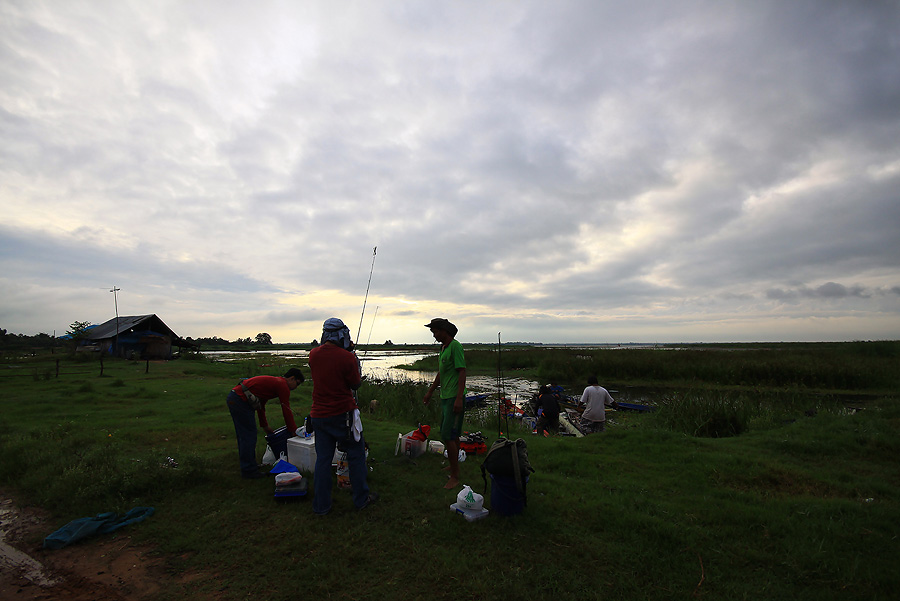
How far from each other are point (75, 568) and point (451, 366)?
4512mm

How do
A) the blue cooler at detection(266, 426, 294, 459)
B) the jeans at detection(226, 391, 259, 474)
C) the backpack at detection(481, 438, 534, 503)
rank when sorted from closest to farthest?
the backpack at detection(481, 438, 534, 503) < the jeans at detection(226, 391, 259, 474) < the blue cooler at detection(266, 426, 294, 459)

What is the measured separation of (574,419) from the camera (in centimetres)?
1243

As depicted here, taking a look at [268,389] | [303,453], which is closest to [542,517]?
[303,453]

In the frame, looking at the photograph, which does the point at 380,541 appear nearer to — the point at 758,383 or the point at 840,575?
the point at 840,575

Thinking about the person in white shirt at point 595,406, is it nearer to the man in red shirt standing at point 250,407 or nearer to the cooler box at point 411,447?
the cooler box at point 411,447

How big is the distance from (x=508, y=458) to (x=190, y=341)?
1696 inches

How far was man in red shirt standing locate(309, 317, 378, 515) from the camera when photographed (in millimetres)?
4957

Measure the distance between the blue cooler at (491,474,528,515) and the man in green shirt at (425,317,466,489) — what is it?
3.24 ft

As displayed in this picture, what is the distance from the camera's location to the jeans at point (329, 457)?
4949 millimetres

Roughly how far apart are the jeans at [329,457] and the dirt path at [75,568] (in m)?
1.64

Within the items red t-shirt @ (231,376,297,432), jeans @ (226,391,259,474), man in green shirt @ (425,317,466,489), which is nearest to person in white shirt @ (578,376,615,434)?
man in green shirt @ (425,317,466,489)

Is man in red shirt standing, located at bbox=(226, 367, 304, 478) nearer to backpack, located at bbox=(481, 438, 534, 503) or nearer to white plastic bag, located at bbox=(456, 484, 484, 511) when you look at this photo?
white plastic bag, located at bbox=(456, 484, 484, 511)

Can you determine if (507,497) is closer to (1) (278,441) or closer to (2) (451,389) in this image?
(2) (451,389)

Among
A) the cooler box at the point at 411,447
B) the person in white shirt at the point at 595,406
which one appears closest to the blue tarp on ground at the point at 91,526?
the cooler box at the point at 411,447
